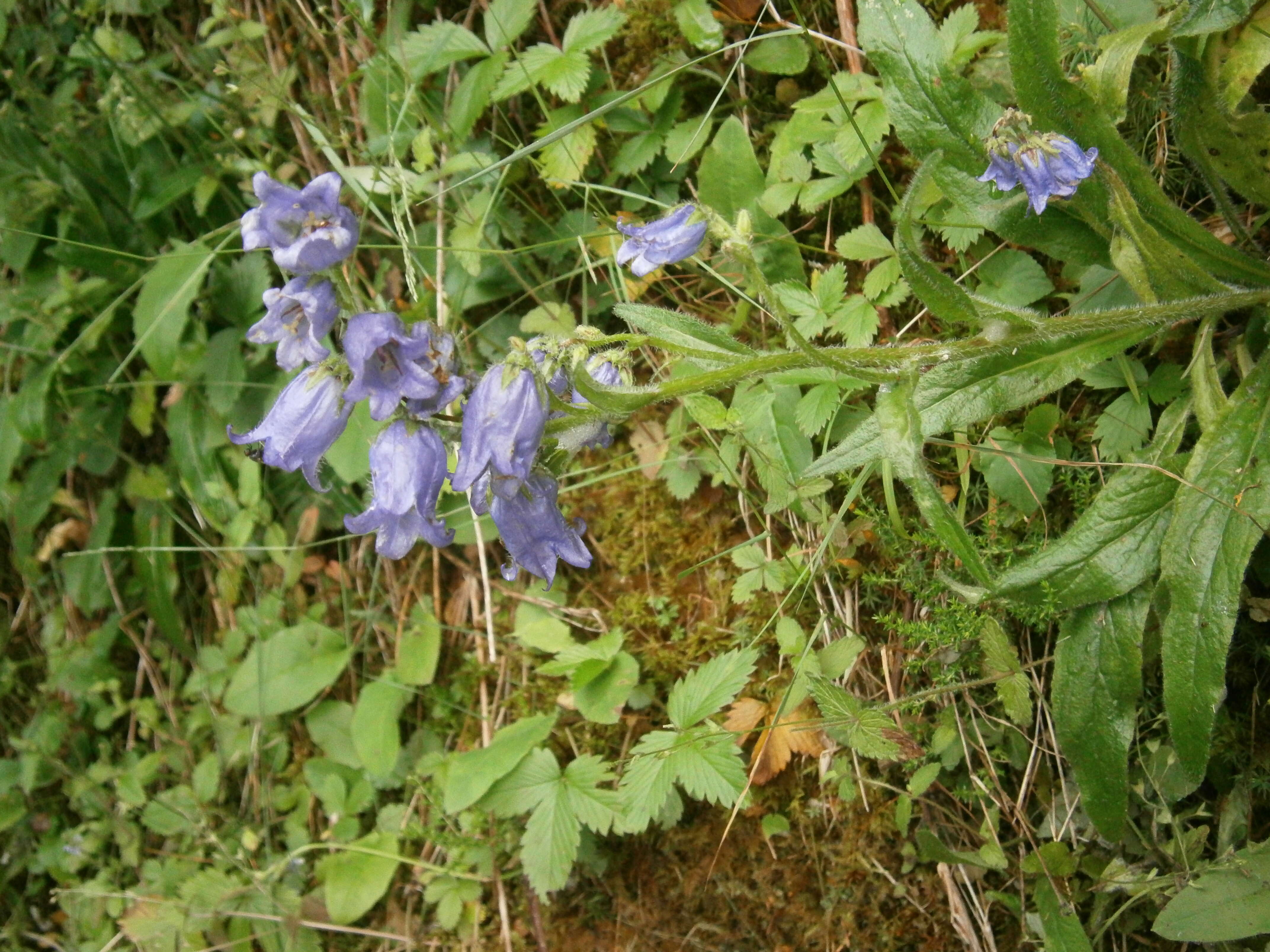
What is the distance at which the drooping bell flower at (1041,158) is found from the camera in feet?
7.57

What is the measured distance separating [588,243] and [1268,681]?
2.45m

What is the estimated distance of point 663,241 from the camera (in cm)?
234

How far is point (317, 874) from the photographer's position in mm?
3924

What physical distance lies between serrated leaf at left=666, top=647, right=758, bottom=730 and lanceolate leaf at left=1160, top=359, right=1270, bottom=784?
3.50 ft

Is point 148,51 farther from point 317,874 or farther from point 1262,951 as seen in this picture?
point 1262,951

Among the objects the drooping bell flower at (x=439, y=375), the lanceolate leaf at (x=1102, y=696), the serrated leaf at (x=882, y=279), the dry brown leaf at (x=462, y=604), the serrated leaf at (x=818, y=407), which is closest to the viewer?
the drooping bell flower at (x=439, y=375)

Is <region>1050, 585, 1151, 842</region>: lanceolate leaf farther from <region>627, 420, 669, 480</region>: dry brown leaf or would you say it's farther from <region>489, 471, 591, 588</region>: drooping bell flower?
<region>627, 420, 669, 480</region>: dry brown leaf

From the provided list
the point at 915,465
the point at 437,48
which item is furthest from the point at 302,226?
the point at 437,48

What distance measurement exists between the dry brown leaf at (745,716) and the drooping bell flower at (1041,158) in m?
1.59

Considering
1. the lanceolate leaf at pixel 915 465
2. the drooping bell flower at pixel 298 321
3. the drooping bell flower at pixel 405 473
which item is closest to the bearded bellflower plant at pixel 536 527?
the drooping bell flower at pixel 405 473

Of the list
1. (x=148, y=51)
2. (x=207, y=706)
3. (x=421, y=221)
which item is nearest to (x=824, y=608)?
(x=421, y=221)

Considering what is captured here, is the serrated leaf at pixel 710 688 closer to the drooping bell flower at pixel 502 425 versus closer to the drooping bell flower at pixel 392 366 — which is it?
the drooping bell flower at pixel 502 425

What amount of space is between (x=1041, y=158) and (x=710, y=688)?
1.66 meters

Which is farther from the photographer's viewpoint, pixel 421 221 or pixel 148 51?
pixel 148 51
